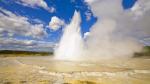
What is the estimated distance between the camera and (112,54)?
39.4 m

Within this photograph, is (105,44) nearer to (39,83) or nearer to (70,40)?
(70,40)

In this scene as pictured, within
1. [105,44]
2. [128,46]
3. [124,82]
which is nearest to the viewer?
[124,82]

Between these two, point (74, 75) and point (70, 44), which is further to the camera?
point (70, 44)

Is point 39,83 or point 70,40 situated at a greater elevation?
point 70,40

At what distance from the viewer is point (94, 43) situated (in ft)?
138

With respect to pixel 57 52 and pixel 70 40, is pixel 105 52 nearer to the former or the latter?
pixel 70 40

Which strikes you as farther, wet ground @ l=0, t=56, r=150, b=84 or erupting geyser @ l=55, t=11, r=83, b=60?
erupting geyser @ l=55, t=11, r=83, b=60

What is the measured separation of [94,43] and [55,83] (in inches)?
1227

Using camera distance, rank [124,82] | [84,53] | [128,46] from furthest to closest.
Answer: [128,46], [84,53], [124,82]

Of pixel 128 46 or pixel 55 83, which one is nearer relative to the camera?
pixel 55 83

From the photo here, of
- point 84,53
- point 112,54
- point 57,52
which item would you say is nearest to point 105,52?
point 112,54

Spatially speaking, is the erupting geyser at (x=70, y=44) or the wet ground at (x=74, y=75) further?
the erupting geyser at (x=70, y=44)

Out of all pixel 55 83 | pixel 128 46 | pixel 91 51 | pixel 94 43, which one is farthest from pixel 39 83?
pixel 128 46

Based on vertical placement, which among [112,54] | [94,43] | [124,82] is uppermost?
[94,43]
